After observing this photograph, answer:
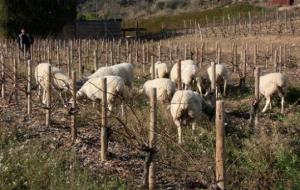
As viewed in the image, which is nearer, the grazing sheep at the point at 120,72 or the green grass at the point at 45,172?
the green grass at the point at 45,172

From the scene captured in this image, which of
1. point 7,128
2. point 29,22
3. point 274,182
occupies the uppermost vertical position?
point 29,22

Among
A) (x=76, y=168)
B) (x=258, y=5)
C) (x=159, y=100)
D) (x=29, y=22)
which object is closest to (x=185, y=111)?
(x=159, y=100)

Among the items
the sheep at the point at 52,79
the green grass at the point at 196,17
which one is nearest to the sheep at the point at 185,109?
the sheep at the point at 52,79

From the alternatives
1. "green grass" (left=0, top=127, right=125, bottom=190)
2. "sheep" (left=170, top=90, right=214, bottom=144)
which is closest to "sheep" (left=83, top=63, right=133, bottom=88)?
"sheep" (left=170, top=90, right=214, bottom=144)

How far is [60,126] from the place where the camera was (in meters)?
11.4

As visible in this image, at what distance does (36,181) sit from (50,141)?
2006 mm

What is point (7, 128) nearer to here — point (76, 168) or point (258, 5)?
point (76, 168)

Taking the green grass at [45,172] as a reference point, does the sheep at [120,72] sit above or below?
above

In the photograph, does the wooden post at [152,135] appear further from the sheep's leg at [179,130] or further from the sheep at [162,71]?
the sheep at [162,71]

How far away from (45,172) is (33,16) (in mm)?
31223

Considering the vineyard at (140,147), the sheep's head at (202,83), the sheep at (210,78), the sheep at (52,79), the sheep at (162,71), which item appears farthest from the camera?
the sheep at (162,71)

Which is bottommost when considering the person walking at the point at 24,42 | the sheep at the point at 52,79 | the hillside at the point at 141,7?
the sheep at the point at 52,79

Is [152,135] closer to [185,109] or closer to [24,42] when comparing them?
[185,109]

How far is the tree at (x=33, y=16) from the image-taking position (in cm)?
3791
